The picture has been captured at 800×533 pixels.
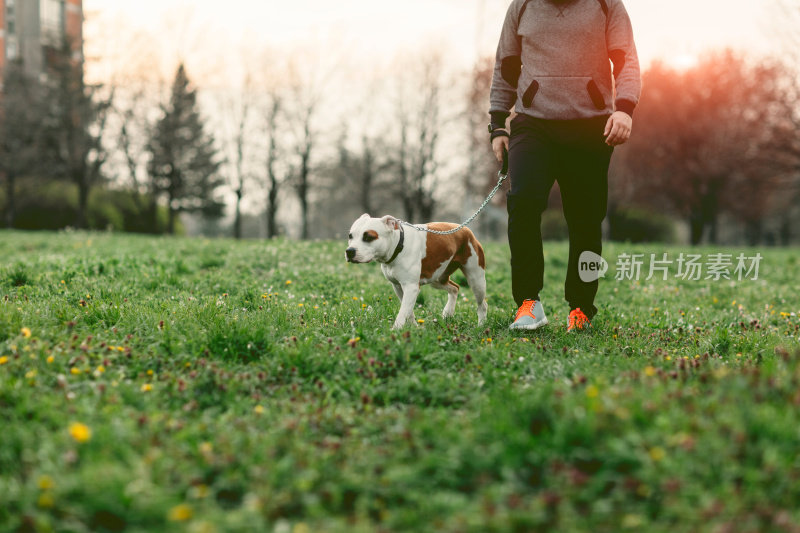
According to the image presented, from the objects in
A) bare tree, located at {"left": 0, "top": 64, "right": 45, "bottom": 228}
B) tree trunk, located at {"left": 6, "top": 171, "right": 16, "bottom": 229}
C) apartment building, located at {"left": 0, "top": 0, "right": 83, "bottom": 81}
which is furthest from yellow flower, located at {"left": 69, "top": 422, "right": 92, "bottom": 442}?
apartment building, located at {"left": 0, "top": 0, "right": 83, "bottom": 81}

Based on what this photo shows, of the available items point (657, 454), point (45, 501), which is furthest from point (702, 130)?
point (45, 501)

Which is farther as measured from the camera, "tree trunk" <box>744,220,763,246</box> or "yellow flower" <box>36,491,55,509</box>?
"tree trunk" <box>744,220,763,246</box>

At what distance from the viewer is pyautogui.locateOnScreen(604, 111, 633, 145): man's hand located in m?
4.72

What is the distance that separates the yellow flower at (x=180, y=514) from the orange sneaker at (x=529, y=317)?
10.6ft

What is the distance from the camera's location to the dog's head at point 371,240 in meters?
5.07

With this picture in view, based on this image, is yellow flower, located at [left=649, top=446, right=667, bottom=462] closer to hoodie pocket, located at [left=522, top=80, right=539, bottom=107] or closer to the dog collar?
the dog collar

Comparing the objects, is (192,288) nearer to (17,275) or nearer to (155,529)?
(17,275)

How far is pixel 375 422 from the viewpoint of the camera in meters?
3.28

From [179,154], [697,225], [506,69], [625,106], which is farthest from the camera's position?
[697,225]

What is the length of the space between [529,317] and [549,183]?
3.71 feet

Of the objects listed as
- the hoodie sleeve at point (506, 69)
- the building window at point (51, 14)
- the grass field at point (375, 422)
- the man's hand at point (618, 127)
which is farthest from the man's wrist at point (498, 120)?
the building window at point (51, 14)

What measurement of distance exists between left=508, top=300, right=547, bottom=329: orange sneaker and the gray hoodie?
155cm

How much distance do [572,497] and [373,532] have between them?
79cm

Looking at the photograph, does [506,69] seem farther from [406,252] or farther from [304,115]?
[304,115]
